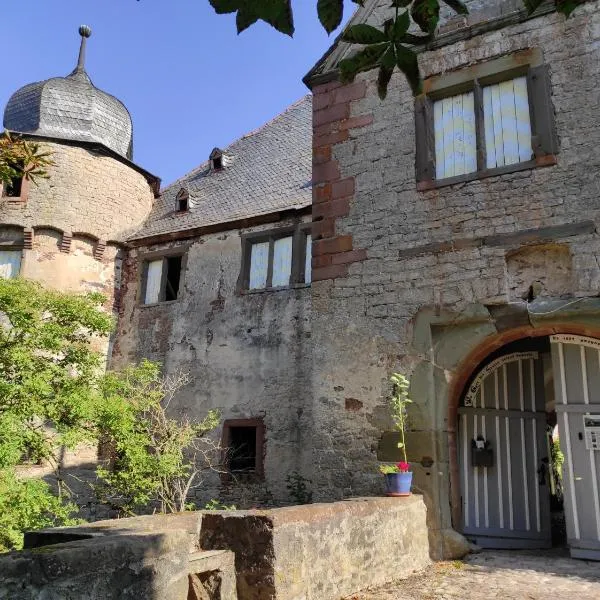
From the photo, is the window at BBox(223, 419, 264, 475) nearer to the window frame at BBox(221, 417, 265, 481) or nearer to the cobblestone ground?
the window frame at BBox(221, 417, 265, 481)

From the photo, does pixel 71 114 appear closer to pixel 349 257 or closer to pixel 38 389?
pixel 38 389

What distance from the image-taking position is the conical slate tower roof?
47.3ft

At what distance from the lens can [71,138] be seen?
1401 cm

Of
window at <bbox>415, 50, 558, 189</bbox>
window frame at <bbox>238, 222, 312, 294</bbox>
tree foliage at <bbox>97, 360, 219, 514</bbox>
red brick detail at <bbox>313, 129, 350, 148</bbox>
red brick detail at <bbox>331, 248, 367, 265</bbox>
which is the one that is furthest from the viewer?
window frame at <bbox>238, 222, 312, 294</bbox>

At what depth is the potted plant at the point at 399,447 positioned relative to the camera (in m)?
5.64

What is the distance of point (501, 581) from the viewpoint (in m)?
4.86

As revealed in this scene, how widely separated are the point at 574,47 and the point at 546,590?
5.34m

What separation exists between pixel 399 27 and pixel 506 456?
19.2ft

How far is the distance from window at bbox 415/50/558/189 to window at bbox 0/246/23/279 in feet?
31.0

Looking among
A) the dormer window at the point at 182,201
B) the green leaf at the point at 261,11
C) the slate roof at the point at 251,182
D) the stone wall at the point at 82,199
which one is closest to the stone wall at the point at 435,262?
the slate roof at the point at 251,182

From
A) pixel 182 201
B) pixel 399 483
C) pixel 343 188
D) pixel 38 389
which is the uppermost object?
pixel 182 201

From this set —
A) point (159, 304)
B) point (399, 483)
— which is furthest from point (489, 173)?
point (159, 304)

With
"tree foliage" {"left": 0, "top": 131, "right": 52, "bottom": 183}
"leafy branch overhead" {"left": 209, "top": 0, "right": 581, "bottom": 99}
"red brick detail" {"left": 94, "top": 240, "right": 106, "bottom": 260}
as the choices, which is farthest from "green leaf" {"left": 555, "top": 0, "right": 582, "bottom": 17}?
"red brick detail" {"left": 94, "top": 240, "right": 106, "bottom": 260}

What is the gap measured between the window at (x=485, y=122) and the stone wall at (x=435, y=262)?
11cm
